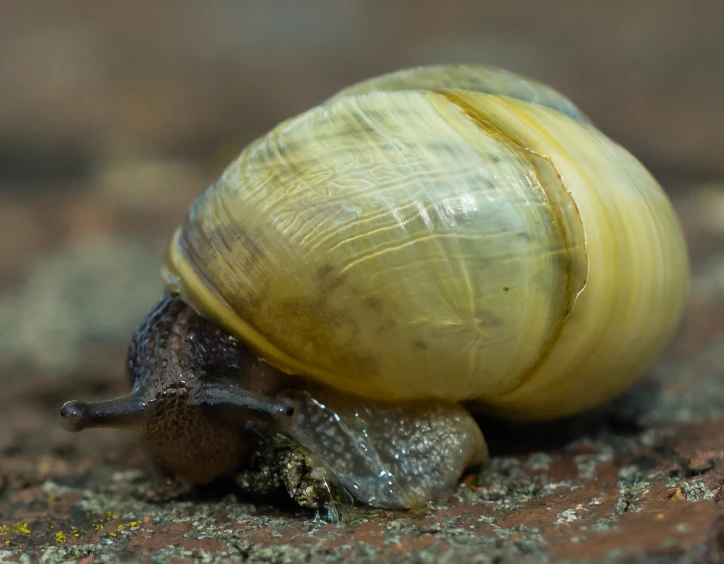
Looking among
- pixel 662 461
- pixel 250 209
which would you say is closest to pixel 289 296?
pixel 250 209

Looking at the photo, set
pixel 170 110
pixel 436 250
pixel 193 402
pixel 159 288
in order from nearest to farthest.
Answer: pixel 436 250, pixel 193 402, pixel 159 288, pixel 170 110

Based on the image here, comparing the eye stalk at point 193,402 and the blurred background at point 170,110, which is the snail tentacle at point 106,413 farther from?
the blurred background at point 170,110

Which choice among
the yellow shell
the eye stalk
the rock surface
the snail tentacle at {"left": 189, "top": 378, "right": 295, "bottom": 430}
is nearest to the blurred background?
the rock surface

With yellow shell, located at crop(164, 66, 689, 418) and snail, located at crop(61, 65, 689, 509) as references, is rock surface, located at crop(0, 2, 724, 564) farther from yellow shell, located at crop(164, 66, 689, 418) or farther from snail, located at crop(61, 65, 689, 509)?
yellow shell, located at crop(164, 66, 689, 418)

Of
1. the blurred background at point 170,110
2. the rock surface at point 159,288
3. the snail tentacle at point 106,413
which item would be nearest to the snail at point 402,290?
the snail tentacle at point 106,413

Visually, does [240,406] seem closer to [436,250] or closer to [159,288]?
[436,250]

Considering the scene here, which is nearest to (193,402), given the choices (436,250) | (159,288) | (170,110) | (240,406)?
(240,406)
